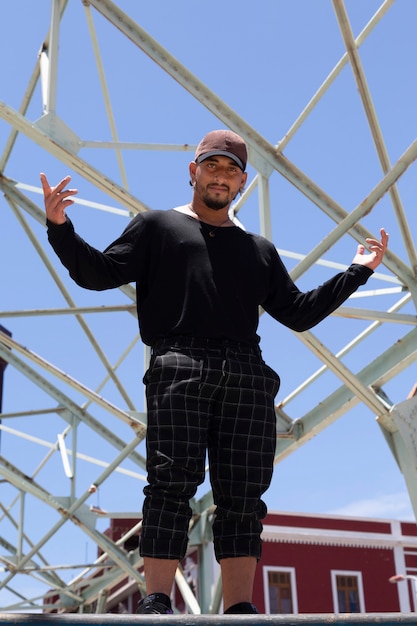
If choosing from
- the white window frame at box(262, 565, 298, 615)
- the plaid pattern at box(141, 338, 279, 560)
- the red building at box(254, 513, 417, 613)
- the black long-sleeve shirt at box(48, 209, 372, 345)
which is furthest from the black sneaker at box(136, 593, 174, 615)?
the white window frame at box(262, 565, 298, 615)

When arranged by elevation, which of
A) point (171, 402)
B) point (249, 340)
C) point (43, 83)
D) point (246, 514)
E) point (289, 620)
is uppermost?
point (43, 83)

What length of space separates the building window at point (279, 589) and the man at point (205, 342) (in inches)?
815

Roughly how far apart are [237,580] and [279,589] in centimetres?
2126

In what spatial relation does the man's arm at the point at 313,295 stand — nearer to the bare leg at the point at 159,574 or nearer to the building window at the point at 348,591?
the bare leg at the point at 159,574

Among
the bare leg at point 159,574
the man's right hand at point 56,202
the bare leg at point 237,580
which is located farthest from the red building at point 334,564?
the man's right hand at point 56,202

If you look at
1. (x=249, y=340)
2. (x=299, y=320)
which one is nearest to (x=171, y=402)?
(x=249, y=340)

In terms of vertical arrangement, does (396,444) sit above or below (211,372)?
above

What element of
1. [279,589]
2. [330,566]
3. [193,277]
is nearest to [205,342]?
[193,277]

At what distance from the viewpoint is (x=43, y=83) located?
325 inches

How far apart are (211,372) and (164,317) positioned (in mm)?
282

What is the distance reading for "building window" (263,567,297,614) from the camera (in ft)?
76.5

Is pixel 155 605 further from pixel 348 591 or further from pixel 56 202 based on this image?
pixel 348 591

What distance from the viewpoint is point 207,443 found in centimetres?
341

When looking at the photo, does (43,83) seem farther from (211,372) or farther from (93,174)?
(211,372)
